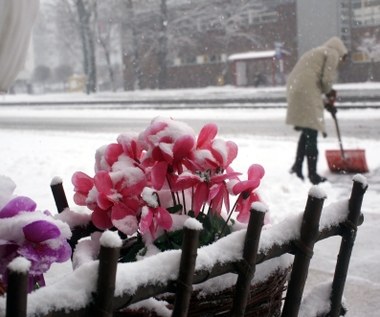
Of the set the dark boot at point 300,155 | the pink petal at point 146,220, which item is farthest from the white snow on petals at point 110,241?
the dark boot at point 300,155

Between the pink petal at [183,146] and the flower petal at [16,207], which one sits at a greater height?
the pink petal at [183,146]

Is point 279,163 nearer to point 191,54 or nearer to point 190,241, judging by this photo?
point 190,241

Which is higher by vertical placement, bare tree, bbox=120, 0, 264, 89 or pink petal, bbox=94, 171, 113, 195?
bare tree, bbox=120, 0, 264, 89

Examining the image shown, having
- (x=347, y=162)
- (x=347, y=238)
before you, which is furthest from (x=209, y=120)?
(x=347, y=238)

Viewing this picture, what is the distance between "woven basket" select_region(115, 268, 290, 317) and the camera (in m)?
1.14

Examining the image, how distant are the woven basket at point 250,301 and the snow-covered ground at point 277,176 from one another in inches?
11.5

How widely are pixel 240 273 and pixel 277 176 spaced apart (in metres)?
6.23

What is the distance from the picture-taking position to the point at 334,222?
4.66 feet

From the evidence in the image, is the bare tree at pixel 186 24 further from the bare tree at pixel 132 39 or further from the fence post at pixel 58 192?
the fence post at pixel 58 192

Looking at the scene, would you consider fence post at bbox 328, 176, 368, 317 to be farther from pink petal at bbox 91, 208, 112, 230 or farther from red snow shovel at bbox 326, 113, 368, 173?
red snow shovel at bbox 326, 113, 368, 173

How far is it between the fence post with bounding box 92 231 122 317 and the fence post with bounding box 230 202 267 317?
1.04 ft

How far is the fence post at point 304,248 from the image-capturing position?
1.23 metres

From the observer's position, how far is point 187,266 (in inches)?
40.5

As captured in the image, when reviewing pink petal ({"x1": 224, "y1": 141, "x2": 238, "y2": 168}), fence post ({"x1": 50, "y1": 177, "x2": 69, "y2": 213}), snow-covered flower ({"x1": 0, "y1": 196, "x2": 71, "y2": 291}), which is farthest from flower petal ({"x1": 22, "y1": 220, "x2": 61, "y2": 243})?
fence post ({"x1": 50, "y1": 177, "x2": 69, "y2": 213})
